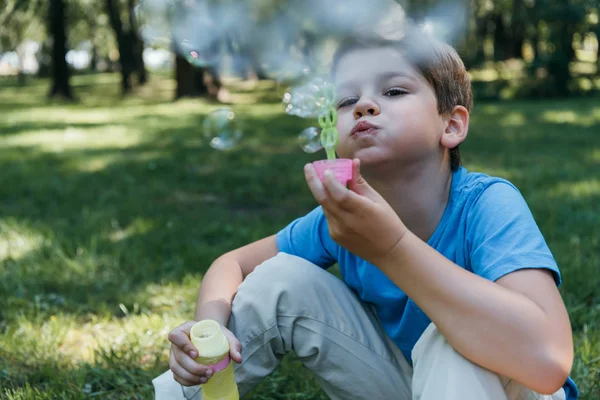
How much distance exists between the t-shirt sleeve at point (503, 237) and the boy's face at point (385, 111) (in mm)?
181

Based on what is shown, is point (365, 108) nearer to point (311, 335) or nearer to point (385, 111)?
point (385, 111)

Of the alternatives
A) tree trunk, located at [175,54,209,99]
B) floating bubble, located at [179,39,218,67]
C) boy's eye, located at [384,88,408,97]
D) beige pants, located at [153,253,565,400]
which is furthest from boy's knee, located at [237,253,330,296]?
tree trunk, located at [175,54,209,99]

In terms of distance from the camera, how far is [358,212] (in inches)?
50.7

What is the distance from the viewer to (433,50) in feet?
5.88

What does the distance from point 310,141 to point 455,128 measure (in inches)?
14.8

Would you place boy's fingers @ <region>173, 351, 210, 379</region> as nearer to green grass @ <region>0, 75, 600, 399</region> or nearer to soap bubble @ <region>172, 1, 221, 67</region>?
green grass @ <region>0, 75, 600, 399</region>

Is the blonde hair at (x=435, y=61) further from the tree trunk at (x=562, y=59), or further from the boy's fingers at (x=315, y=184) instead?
the tree trunk at (x=562, y=59)

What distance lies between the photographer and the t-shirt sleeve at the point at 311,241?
6.32 feet

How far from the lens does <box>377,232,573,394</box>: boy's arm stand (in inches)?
51.4

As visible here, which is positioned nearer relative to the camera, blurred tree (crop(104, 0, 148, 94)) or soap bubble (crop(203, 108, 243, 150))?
soap bubble (crop(203, 108, 243, 150))

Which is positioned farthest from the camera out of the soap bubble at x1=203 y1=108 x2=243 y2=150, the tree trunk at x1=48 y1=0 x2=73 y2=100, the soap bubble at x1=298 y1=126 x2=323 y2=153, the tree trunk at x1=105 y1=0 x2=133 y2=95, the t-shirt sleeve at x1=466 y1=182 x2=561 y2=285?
the tree trunk at x1=105 y1=0 x2=133 y2=95

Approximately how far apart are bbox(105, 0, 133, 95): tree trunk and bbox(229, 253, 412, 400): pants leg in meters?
17.8

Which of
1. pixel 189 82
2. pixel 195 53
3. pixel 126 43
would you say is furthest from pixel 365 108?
pixel 126 43

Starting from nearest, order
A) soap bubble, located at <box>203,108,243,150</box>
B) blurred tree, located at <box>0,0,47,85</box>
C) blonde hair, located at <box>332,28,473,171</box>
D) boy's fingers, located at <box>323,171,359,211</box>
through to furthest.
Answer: boy's fingers, located at <box>323,171,359,211</box>, blonde hair, located at <box>332,28,473,171</box>, soap bubble, located at <box>203,108,243,150</box>, blurred tree, located at <box>0,0,47,85</box>
